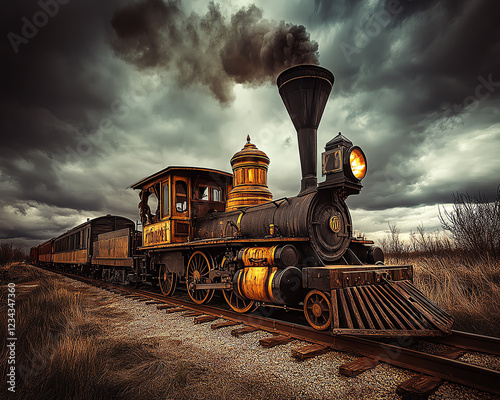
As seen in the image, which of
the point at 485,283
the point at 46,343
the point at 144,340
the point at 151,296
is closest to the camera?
the point at 46,343

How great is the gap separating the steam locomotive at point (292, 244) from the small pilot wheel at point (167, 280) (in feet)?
0.09

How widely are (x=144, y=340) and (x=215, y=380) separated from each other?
1.87 metres

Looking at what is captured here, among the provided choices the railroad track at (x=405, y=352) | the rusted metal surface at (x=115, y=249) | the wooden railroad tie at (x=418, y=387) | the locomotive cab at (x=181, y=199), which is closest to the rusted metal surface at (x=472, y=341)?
the railroad track at (x=405, y=352)

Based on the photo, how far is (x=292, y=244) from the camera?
5.25 metres

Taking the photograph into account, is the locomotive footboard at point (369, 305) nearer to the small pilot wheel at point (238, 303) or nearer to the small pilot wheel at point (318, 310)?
the small pilot wheel at point (318, 310)

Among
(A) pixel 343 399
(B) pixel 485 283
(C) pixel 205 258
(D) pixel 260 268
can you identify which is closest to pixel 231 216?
(C) pixel 205 258

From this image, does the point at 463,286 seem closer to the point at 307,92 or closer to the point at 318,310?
the point at 318,310

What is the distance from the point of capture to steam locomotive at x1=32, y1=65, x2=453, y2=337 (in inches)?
157

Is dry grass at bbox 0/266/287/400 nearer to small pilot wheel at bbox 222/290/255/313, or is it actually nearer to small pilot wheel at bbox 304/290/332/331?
small pilot wheel at bbox 304/290/332/331

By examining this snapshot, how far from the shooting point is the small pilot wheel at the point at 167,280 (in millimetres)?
8141

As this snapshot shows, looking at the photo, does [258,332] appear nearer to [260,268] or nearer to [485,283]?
[260,268]

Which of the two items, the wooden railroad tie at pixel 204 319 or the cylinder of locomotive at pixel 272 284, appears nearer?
the cylinder of locomotive at pixel 272 284

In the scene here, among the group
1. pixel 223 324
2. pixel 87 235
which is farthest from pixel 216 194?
pixel 87 235

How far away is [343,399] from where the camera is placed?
2582mm
